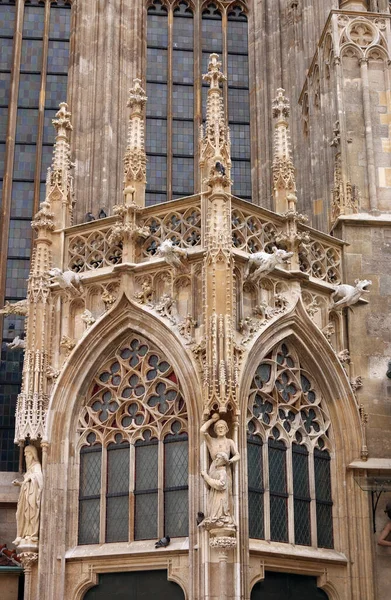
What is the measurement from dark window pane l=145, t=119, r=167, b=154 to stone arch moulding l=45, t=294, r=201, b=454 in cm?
702

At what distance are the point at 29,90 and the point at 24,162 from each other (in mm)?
1923

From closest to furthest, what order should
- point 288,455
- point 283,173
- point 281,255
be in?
point 288,455, point 281,255, point 283,173

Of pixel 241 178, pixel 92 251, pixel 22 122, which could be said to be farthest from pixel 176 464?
pixel 22 122

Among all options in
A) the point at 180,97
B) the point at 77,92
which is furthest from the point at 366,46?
the point at 77,92

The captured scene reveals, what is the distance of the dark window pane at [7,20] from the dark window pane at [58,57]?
103 centimetres

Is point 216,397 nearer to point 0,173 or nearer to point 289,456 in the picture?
point 289,456

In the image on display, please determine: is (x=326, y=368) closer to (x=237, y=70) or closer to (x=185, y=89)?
(x=185, y=89)

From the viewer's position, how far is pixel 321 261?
1933 centimetres

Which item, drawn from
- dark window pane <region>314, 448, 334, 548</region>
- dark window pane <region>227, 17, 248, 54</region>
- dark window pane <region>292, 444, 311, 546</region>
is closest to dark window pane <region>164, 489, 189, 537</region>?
dark window pane <region>292, 444, 311, 546</region>

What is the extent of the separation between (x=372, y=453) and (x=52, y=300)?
6089 mm

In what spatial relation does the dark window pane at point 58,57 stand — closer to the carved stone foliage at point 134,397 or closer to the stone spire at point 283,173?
the stone spire at point 283,173

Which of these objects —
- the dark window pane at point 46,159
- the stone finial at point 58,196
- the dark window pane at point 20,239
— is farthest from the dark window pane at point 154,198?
the stone finial at point 58,196

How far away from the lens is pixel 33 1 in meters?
25.7

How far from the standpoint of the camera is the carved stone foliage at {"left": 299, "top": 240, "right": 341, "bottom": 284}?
62.5ft
